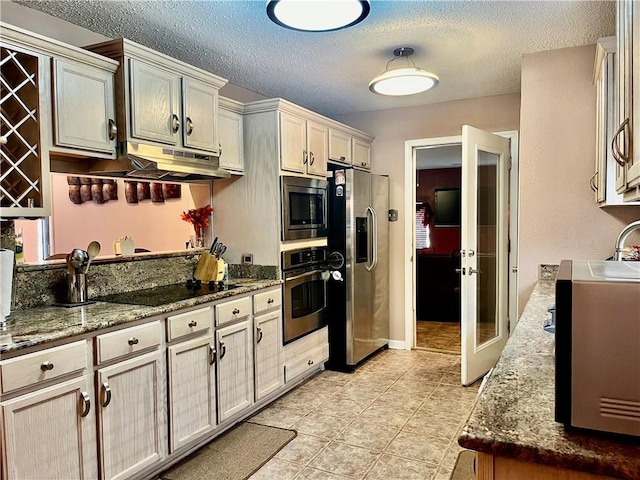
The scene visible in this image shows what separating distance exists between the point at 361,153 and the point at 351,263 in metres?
1.22

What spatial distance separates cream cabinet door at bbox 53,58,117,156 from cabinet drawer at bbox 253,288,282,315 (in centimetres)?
127

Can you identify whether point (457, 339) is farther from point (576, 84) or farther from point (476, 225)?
point (576, 84)

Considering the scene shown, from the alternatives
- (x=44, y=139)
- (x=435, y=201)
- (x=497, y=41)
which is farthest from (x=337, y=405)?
(x=435, y=201)

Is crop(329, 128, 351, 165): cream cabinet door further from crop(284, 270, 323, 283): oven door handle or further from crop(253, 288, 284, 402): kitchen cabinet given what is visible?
crop(253, 288, 284, 402): kitchen cabinet

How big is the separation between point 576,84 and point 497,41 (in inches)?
24.4

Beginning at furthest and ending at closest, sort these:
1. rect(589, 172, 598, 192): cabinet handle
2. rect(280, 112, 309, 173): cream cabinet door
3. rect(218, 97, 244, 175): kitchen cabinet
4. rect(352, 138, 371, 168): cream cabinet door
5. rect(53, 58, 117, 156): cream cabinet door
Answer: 1. rect(352, 138, 371, 168): cream cabinet door
2. rect(280, 112, 309, 173): cream cabinet door
3. rect(218, 97, 244, 175): kitchen cabinet
4. rect(589, 172, 598, 192): cabinet handle
5. rect(53, 58, 117, 156): cream cabinet door

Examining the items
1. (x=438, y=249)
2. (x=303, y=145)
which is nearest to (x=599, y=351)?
(x=303, y=145)

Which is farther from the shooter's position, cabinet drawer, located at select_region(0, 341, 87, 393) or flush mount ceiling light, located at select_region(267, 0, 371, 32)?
flush mount ceiling light, located at select_region(267, 0, 371, 32)

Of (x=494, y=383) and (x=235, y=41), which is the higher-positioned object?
(x=235, y=41)

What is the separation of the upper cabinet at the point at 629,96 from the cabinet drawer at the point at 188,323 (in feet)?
6.71

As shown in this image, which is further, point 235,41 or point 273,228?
point 273,228

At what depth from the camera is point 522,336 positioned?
1.80 meters

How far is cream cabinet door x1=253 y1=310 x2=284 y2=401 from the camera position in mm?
3049

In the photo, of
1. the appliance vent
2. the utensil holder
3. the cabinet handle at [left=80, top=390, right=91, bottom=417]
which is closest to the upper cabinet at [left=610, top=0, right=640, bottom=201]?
the appliance vent
